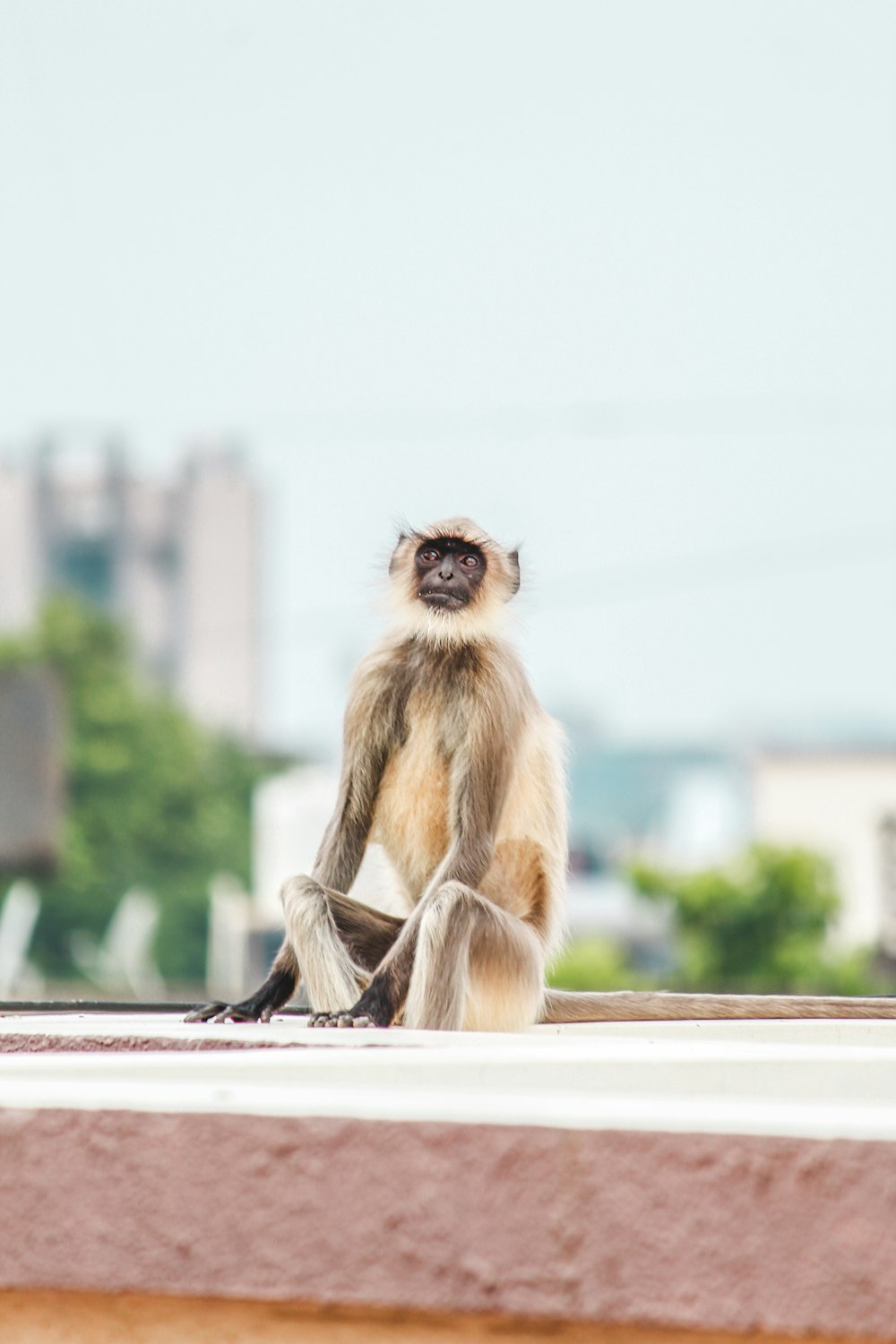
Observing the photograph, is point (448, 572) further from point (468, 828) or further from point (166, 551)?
point (166, 551)

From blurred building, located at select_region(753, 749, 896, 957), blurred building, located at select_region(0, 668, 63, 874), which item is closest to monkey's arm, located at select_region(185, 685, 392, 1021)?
blurred building, located at select_region(0, 668, 63, 874)

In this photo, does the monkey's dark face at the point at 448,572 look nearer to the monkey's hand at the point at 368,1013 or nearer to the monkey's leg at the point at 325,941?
the monkey's leg at the point at 325,941

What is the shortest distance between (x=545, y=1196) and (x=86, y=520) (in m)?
99.4

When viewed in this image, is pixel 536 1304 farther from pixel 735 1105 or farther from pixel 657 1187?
pixel 735 1105

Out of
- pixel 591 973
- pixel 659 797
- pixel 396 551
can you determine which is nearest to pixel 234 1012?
pixel 396 551

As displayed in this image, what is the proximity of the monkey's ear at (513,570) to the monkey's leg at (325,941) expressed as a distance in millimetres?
800

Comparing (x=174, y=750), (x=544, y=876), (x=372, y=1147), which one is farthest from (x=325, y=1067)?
(x=174, y=750)

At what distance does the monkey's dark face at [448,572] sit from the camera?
4.23m

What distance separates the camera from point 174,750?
7319 centimetres

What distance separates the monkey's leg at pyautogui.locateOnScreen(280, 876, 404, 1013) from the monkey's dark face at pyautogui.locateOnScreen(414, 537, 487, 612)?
26.5 inches

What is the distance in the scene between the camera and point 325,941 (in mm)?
4066

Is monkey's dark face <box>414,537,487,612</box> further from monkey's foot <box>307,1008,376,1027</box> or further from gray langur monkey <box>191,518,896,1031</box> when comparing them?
monkey's foot <box>307,1008,376,1027</box>

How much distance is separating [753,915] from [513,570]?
951 inches

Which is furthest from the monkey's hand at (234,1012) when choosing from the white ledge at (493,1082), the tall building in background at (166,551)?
the tall building in background at (166,551)
